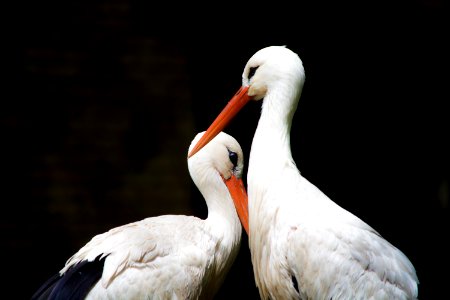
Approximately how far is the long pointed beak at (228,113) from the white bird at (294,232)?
2 centimetres

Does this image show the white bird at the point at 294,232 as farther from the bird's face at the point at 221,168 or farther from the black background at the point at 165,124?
the black background at the point at 165,124

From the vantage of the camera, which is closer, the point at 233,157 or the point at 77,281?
the point at 77,281

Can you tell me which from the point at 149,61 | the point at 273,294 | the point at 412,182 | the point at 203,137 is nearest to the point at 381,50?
the point at 412,182

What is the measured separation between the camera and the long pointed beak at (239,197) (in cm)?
365

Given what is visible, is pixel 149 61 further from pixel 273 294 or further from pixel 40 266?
pixel 273 294

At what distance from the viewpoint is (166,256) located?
329 centimetres

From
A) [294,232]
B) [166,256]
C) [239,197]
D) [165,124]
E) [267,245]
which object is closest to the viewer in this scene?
[294,232]

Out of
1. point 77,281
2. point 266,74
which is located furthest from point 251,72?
point 77,281

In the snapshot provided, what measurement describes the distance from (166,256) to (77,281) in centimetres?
36

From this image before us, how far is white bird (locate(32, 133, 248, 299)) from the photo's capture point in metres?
3.19

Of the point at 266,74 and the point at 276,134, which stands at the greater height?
the point at 266,74

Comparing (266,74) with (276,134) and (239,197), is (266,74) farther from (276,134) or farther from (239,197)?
(239,197)

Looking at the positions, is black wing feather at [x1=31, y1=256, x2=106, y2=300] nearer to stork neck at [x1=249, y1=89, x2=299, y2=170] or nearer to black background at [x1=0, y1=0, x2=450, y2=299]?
stork neck at [x1=249, y1=89, x2=299, y2=170]

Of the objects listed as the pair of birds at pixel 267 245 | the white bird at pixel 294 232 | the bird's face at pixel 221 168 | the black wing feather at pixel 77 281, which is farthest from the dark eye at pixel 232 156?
the black wing feather at pixel 77 281
